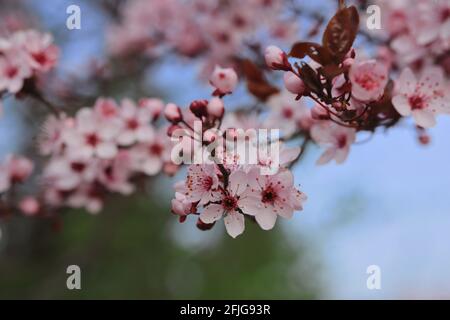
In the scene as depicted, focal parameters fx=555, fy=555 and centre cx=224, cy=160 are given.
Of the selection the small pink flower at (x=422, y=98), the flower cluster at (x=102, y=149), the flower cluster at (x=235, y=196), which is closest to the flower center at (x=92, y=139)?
the flower cluster at (x=102, y=149)

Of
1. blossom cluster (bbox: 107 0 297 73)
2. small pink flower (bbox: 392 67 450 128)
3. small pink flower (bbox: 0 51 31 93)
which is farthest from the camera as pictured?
blossom cluster (bbox: 107 0 297 73)

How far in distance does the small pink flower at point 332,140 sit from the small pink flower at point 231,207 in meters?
0.47

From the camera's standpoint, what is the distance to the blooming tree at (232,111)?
116cm

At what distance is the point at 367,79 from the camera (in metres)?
1.16

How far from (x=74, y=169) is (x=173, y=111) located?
27.8 inches

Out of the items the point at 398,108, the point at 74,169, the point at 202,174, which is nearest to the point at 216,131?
the point at 202,174

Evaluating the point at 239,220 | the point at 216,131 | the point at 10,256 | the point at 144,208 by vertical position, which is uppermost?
the point at 144,208

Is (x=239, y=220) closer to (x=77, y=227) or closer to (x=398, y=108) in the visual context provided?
(x=398, y=108)

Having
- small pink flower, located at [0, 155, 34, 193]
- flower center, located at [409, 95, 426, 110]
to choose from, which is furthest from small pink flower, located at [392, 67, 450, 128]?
small pink flower, located at [0, 155, 34, 193]

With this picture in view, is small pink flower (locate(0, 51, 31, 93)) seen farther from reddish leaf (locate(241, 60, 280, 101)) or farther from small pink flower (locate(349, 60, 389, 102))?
small pink flower (locate(349, 60, 389, 102))

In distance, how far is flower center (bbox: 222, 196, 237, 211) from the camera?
1.13 m

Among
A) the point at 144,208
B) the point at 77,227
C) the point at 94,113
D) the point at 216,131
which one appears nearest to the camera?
the point at 216,131

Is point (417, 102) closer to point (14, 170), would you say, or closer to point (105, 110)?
point (105, 110)

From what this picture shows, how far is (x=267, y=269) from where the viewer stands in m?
5.16
